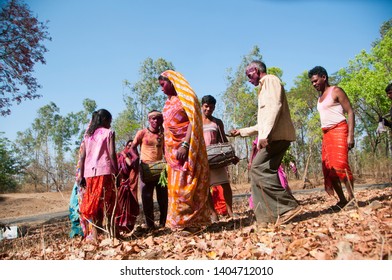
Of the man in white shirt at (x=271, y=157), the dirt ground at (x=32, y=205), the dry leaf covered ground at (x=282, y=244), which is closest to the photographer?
the dry leaf covered ground at (x=282, y=244)

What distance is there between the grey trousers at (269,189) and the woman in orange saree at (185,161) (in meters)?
0.56

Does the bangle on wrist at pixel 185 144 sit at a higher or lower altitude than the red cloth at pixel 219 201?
higher

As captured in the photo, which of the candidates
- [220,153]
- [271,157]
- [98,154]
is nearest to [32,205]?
[98,154]

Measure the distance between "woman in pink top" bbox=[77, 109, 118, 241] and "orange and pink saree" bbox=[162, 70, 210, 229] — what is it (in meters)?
0.69

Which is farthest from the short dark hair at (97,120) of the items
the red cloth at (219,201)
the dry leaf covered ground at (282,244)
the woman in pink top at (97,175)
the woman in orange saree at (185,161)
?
the red cloth at (219,201)

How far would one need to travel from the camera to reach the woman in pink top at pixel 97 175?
3666 millimetres

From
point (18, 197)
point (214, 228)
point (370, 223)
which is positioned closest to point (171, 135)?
point (214, 228)

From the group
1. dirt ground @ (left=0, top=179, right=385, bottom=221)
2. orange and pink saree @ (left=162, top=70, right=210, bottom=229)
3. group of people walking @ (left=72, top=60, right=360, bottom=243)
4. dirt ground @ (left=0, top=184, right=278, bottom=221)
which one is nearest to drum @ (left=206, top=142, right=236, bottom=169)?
group of people walking @ (left=72, top=60, right=360, bottom=243)

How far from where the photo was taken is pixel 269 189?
11.5 ft

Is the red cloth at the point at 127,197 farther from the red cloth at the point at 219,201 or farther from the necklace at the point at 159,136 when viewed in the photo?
the red cloth at the point at 219,201

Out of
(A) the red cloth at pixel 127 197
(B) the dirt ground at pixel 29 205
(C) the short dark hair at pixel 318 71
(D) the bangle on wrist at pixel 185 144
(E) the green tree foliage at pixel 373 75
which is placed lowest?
(B) the dirt ground at pixel 29 205

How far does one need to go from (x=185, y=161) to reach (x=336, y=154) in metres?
1.90

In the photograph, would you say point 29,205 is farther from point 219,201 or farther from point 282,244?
point 282,244

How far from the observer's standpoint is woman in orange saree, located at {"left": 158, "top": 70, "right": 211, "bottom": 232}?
3.51 m
